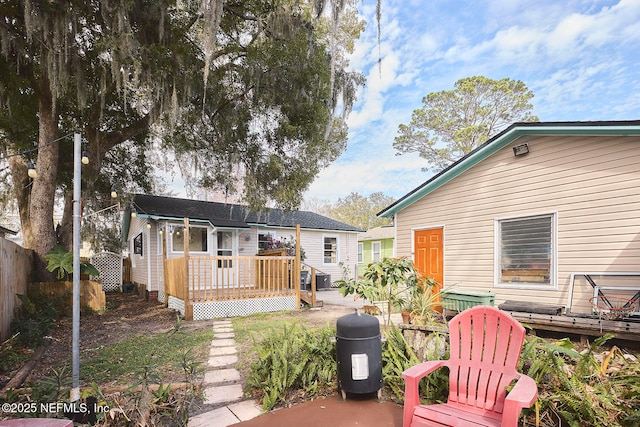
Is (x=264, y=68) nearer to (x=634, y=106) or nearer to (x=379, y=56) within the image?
(x=379, y=56)

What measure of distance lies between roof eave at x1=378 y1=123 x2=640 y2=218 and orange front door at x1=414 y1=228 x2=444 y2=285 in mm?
888

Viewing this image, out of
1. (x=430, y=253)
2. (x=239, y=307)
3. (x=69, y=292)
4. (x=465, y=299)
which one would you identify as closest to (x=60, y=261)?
(x=69, y=292)

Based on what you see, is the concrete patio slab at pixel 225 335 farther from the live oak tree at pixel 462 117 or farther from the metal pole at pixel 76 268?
the live oak tree at pixel 462 117

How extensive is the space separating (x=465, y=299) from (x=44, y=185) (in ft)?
30.6

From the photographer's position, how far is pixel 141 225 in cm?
1175

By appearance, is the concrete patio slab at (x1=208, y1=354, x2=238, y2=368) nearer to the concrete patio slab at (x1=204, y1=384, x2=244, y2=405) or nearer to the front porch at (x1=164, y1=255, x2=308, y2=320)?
the concrete patio slab at (x1=204, y1=384, x2=244, y2=405)

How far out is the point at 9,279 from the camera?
5.36 metres

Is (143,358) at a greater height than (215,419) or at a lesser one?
lesser

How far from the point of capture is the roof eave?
4859mm

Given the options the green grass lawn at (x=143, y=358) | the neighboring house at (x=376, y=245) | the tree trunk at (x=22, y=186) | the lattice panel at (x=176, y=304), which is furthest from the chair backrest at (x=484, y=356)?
the neighboring house at (x=376, y=245)

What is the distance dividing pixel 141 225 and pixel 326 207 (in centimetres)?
3288

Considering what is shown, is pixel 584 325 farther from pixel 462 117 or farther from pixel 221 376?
pixel 462 117

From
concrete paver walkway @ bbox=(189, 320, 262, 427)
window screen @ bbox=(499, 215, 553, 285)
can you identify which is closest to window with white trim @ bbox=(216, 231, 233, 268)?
concrete paver walkway @ bbox=(189, 320, 262, 427)

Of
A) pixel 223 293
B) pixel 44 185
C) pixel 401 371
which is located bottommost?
pixel 223 293
